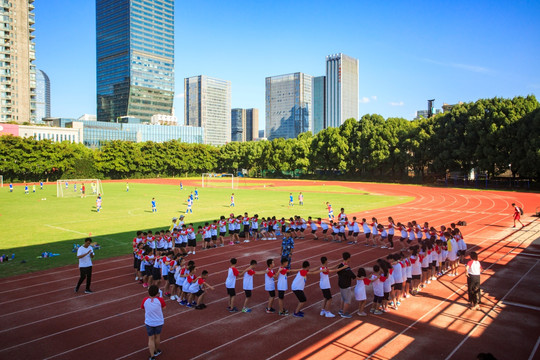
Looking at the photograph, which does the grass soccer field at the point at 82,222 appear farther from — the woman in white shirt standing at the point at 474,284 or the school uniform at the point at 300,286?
the woman in white shirt standing at the point at 474,284

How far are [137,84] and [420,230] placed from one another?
16361cm

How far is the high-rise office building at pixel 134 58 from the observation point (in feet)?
517

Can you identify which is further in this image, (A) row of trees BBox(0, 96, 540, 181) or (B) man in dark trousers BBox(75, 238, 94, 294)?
(A) row of trees BBox(0, 96, 540, 181)

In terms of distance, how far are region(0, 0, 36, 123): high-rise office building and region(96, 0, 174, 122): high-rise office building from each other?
55.4 meters

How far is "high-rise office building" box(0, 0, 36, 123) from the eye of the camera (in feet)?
310

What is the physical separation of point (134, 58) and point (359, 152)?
123 m

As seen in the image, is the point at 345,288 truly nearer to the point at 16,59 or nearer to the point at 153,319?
the point at 153,319

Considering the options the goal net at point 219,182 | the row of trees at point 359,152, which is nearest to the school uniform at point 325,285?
the row of trees at point 359,152

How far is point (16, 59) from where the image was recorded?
318 ft

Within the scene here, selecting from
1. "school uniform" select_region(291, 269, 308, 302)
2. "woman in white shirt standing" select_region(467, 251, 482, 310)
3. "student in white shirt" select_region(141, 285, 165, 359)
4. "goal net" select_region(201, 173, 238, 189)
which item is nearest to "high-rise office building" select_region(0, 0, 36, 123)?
"goal net" select_region(201, 173, 238, 189)

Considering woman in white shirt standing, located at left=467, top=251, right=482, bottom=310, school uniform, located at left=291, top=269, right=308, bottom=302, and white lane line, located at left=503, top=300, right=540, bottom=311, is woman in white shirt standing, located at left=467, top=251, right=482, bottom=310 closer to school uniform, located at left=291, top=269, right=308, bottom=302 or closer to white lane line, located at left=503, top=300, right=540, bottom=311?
white lane line, located at left=503, top=300, right=540, bottom=311

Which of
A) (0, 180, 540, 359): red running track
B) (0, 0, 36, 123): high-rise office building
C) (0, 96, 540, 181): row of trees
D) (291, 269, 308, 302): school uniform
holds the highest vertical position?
(0, 0, 36, 123): high-rise office building

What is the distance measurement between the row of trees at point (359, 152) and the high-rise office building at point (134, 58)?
76561mm

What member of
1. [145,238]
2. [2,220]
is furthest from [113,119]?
[145,238]
